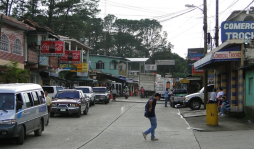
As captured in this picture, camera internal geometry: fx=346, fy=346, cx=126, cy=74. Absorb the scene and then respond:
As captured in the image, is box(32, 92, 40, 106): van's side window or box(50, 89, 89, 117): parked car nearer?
box(32, 92, 40, 106): van's side window

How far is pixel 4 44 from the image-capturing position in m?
24.7

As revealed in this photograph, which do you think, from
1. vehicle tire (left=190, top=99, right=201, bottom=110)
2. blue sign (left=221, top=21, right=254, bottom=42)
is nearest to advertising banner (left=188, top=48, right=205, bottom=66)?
vehicle tire (left=190, top=99, right=201, bottom=110)

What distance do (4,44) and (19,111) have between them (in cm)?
1517

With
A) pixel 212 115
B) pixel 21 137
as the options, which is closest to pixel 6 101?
pixel 21 137

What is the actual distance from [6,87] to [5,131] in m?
Answer: 1.63

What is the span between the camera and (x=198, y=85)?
53.9m

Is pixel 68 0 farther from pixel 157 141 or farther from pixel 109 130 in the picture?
pixel 157 141

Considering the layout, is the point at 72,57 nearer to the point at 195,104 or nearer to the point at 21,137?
the point at 195,104

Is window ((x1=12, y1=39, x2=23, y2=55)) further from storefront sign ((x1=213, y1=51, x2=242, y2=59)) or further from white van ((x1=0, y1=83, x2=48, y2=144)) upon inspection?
storefront sign ((x1=213, y1=51, x2=242, y2=59))

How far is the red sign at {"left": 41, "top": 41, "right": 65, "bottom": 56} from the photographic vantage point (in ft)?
101

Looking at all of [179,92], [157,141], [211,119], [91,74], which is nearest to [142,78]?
[91,74]

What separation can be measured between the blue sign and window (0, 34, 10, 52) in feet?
48.8

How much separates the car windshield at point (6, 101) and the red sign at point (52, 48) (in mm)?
19863

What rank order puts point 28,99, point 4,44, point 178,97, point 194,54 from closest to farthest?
point 28,99 → point 4,44 → point 178,97 → point 194,54
